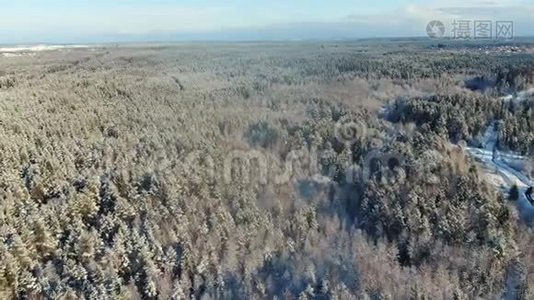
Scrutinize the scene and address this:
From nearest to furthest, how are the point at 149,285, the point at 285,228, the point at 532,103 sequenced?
the point at 149,285 < the point at 285,228 < the point at 532,103

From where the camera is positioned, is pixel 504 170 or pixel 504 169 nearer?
pixel 504 170

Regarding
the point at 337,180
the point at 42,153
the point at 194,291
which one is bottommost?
the point at 194,291

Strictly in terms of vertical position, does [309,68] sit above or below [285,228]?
above

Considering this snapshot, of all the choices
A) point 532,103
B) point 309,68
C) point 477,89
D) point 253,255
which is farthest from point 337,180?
point 309,68

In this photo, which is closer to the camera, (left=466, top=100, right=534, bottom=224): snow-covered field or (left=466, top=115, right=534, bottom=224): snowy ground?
(left=466, top=115, right=534, bottom=224): snowy ground

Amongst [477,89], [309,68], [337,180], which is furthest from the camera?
[309,68]

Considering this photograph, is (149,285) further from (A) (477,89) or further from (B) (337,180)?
(A) (477,89)

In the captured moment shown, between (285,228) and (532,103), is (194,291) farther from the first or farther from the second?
(532,103)

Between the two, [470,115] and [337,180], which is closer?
[337,180]

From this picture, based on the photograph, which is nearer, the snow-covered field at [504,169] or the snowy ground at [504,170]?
the snowy ground at [504,170]
